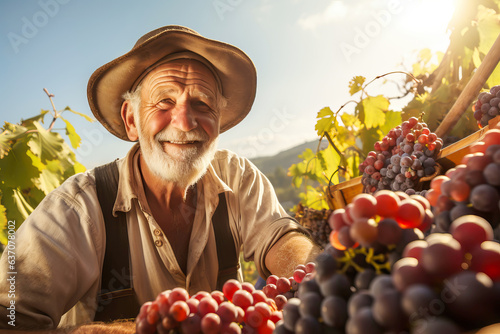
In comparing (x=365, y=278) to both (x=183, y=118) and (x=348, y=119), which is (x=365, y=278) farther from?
(x=348, y=119)

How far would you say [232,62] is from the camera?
196cm

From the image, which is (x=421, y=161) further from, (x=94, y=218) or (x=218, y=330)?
(x=94, y=218)

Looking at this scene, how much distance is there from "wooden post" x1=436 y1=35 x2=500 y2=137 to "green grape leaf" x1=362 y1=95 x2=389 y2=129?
48 cm

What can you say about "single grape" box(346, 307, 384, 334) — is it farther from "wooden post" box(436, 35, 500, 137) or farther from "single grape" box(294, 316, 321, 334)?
"wooden post" box(436, 35, 500, 137)

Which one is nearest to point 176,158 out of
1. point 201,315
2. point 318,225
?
point 318,225

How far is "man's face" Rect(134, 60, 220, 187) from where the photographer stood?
1802 mm

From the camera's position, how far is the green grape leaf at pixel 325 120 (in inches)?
76.8

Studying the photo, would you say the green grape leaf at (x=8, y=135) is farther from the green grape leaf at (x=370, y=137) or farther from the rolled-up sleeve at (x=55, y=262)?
the green grape leaf at (x=370, y=137)

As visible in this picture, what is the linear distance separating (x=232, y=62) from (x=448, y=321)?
1.82 meters

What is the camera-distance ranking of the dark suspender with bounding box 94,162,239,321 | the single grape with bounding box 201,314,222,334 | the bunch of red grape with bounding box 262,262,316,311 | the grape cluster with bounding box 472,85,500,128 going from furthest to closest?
the dark suspender with bounding box 94,162,239,321
the grape cluster with bounding box 472,85,500,128
the bunch of red grape with bounding box 262,262,316,311
the single grape with bounding box 201,314,222,334

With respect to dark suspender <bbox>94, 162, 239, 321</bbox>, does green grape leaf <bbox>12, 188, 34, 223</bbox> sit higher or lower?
higher

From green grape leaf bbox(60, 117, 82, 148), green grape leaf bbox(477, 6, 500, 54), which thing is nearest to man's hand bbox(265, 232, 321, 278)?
green grape leaf bbox(477, 6, 500, 54)

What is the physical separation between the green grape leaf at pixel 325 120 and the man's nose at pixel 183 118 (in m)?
0.74

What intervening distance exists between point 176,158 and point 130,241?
50 centimetres
